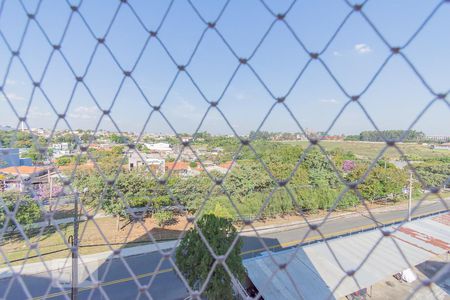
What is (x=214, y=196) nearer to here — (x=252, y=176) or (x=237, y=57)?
(x=252, y=176)

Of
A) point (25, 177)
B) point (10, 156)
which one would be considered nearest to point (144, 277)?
point (25, 177)

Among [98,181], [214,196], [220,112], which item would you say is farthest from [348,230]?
[220,112]

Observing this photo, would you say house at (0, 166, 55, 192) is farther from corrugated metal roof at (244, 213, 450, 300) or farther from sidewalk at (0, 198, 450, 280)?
corrugated metal roof at (244, 213, 450, 300)

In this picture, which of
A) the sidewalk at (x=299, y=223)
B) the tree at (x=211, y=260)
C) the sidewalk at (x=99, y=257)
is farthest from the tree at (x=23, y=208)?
the sidewalk at (x=299, y=223)

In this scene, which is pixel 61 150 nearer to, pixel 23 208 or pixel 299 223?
pixel 23 208

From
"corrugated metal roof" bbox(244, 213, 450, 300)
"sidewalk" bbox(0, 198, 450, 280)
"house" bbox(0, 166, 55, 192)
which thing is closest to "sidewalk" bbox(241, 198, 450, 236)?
"sidewalk" bbox(0, 198, 450, 280)

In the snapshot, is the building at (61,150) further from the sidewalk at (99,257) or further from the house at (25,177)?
the sidewalk at (99,257)
